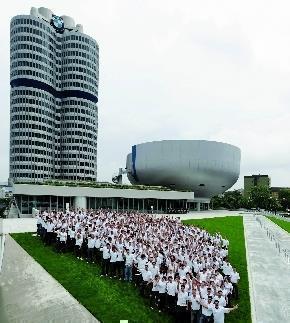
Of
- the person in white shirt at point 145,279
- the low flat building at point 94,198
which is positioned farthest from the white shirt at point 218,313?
the low flat building at point 94,198

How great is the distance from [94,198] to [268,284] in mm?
38983

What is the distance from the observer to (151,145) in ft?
277

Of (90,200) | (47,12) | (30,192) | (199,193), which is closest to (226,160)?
(199,193)

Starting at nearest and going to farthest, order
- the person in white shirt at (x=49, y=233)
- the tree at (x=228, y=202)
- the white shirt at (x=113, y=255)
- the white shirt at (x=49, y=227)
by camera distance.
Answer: the white shirt at (x=113, y=255) < the white shirt at (x=49, y=227) < the person in white shirt at (x=49, y=233) < the tree at (x=228, y=202)

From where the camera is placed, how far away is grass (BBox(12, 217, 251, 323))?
14.5m

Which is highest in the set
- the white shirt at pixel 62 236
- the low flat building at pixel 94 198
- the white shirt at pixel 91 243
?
the low flat building at pixel 94 198

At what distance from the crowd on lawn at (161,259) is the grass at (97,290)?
1.36 feet

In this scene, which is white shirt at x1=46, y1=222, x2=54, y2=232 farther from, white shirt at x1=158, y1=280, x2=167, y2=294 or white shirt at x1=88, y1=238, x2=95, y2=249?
white shirt at x1=158, y1=280, x2=167, y2=294

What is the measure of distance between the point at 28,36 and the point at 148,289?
108011 mm

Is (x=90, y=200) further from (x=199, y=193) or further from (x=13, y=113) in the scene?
(x=13, y=113)

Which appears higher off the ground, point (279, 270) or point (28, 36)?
point (28, 36)

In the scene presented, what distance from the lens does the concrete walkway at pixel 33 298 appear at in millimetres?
14876

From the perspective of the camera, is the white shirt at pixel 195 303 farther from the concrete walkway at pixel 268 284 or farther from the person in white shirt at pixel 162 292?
the concrete walkway at pixel 268 284

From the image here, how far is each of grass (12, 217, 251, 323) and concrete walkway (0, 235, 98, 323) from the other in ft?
1.20
